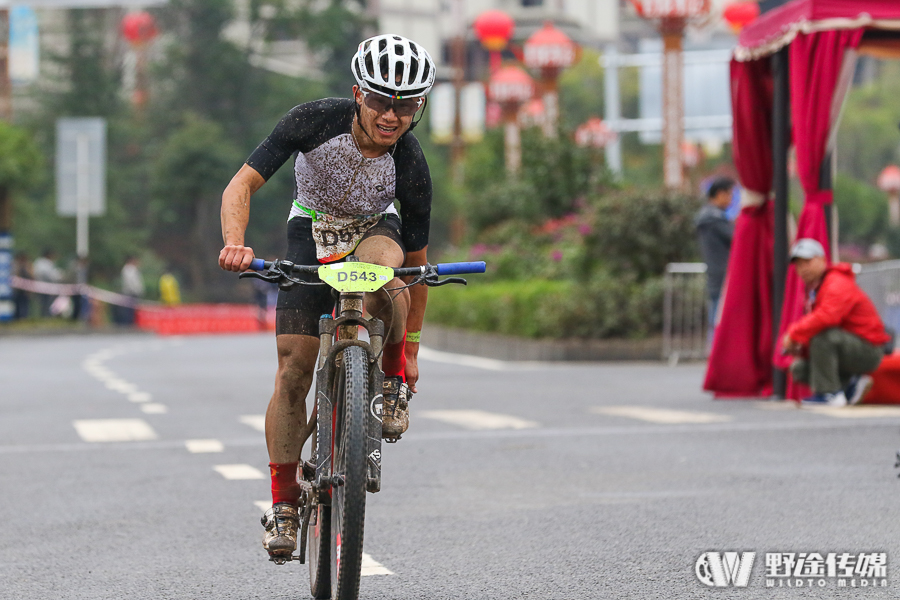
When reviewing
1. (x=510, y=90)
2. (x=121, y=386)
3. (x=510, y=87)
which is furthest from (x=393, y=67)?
(x=510, y=87)

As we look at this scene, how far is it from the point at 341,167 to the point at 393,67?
1.44 ft

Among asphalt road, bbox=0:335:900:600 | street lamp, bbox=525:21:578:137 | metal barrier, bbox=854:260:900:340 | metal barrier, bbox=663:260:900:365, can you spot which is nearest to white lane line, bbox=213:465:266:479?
asphalt road, bbox=0:335:900:600

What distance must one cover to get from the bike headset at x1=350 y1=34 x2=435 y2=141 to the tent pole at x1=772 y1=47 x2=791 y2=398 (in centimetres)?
872

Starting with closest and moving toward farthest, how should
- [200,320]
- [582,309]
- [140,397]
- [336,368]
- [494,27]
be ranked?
[336,368]
[140,397]
[582,309]
[200,320]
[494,27]

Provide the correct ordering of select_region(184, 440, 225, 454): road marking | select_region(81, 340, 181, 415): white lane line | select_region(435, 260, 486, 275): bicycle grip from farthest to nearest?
select_region(81, 340, 181, 415): white lane line → select_region(184, 440, 225, 454): road marking → select_region(435, 260, 486, 275): bicycle grip

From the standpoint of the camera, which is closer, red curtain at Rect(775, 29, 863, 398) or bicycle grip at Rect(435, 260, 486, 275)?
bicycle grip at Rect(435, 260, 486, 275)

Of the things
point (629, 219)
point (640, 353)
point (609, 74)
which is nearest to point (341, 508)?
point (640, 353)

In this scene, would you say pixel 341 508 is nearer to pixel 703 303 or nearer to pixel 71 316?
pixel 703 303

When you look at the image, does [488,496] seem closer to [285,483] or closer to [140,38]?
[285,483]

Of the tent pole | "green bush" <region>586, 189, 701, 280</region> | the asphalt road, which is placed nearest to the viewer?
the asphalt road

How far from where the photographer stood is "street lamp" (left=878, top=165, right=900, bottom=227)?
57.5 m

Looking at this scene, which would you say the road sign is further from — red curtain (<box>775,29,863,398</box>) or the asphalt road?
red curtain (<box>775,29,863,398</box>)

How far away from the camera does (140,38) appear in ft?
189

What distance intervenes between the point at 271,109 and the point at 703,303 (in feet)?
126
